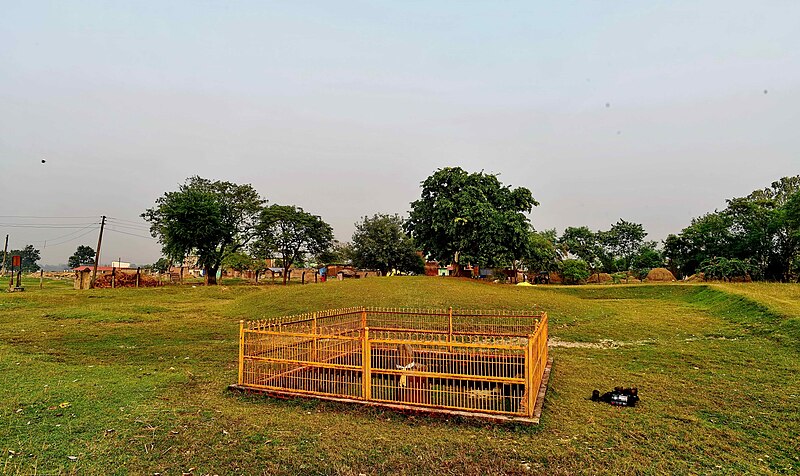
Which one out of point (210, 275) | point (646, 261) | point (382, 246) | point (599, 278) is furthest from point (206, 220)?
point (646, 261)

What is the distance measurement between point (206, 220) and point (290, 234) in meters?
11.4

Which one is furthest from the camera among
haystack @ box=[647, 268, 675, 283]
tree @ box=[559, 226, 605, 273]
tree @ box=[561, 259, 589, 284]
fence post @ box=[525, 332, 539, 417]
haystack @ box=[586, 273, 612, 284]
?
tree @ box=[559, 226, 605, 273]

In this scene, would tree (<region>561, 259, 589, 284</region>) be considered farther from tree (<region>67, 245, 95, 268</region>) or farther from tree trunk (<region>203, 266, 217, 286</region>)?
tree (<region>67, 245, 95, 268</region>)

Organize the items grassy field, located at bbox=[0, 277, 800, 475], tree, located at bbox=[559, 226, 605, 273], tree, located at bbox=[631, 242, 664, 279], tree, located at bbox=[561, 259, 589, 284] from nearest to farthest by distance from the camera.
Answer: grassy field, located at bbox=[0, 277, 800, 475] < tree, located at bbox=[561, 259, 589, 284] < tree, located at bbox=[631, 242, 664, 279] < tree, located at bbox=[559, 226, 605, 273]

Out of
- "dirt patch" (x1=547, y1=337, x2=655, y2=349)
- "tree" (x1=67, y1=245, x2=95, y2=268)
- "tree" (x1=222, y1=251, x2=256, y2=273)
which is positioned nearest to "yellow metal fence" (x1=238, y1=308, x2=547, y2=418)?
"dirt patch" (x1=547, y1=337, x2=655, y2=349)

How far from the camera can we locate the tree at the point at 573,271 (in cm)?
5559

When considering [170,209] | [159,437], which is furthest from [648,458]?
[170,209]

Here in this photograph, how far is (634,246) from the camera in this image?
70500 millimetres

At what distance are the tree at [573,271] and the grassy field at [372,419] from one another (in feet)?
130

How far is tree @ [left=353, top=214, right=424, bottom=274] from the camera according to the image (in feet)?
199

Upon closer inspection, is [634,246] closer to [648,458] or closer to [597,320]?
[597,320]

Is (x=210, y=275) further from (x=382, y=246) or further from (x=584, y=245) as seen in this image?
(x=584, y=245)

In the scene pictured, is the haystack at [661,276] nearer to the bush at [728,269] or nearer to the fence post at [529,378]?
the bush at [728,269]

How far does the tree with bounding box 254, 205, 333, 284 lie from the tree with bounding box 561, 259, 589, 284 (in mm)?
28793
